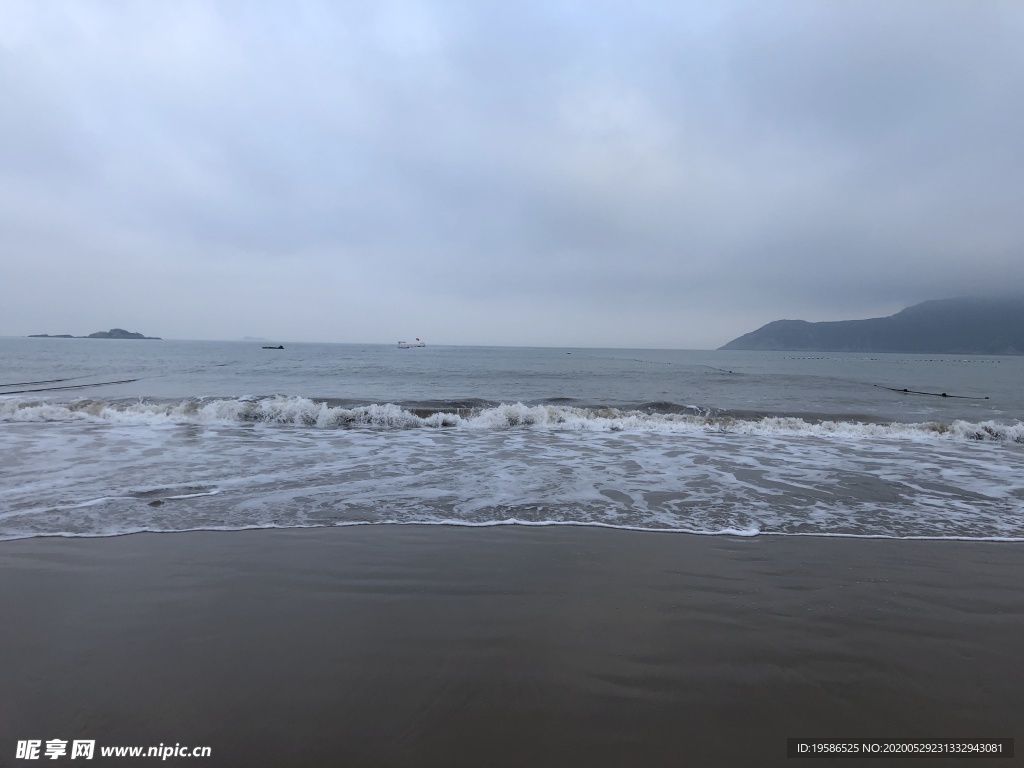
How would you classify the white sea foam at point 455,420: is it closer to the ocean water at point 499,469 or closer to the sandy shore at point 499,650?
the ocean water at point 499,469

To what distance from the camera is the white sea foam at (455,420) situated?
53.5 ft

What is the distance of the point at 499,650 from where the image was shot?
3807 mm

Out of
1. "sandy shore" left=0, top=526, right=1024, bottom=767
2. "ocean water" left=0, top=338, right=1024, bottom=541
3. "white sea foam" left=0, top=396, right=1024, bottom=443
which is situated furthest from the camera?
"white sea foam" left=0, top=396, right=1024, bottom=443

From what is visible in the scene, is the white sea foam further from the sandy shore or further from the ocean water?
the sandy shore

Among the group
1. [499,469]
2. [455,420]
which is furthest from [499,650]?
[455,420]

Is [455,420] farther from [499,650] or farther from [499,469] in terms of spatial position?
[499,650]

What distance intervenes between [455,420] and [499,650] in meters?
13.6

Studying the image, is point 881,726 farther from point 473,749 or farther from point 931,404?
point 931,404

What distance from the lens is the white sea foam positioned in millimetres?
16312

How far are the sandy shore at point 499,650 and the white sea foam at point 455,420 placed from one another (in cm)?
1107

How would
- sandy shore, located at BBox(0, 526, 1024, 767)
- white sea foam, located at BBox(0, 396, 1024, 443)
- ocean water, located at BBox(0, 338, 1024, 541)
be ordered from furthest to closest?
white sea foam, located at BBox(0, 396, 1024, 443)
ocean water, located at BBox(0, 338, 1024, 541)
sandy shore, located at BBox(0, 526, 1024, 767)

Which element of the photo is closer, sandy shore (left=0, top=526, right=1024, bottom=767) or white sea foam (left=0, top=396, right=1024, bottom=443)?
sandy shore (left=0, top=526, right=1024, bottom=767)

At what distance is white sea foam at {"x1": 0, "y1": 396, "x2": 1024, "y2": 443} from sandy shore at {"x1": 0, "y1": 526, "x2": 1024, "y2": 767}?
36.3 feet

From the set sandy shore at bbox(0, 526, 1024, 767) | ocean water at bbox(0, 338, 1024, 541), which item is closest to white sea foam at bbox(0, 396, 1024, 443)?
ocean water at bbox(0, 338, 1024, 541)
